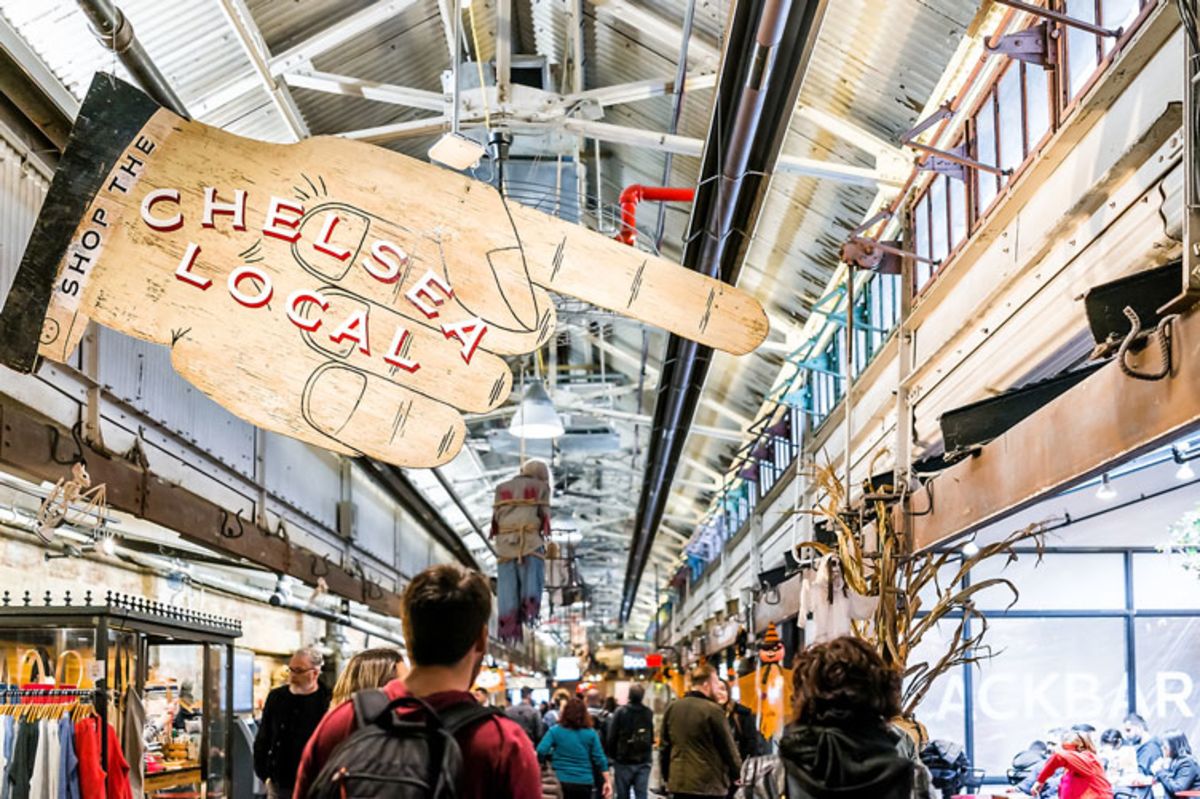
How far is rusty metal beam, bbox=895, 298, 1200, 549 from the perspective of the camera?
10.7 feet

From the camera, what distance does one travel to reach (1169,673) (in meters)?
13.3

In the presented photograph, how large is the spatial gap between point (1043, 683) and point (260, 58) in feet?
31.2

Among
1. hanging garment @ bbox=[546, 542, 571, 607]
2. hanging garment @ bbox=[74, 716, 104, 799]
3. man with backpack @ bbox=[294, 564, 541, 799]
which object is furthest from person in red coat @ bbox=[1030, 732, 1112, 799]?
man with backpack @ bbox=[294, 564, 541, 799]

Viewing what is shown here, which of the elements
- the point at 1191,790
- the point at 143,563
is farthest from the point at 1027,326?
the point at 143,563

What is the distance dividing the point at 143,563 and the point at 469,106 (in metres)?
4.30

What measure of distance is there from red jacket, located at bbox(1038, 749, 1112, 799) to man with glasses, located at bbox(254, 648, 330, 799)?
5107 mm

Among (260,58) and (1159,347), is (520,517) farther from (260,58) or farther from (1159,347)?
(1159,347)

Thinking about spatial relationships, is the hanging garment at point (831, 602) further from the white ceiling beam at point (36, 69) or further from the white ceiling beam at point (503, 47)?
the white ceiling beam at point (36, 69)

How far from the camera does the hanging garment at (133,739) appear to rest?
22.3 ft

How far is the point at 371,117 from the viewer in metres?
10.4

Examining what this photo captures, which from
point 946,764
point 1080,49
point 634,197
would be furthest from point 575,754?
point 1080,49

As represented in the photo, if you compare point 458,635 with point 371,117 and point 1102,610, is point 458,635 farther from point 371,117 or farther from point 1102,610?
point 1102,610

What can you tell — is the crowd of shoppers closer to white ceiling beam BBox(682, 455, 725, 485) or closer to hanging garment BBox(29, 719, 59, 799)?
hanging garment BBox(29, 719, 59, 799)

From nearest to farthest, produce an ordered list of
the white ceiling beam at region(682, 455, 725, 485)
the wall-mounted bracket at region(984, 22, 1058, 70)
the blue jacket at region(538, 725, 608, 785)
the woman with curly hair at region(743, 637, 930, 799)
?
the woman with curly hair at region(743, 637, 930, 799) → the wall-mounted bracket at region(984, 22, 1058, 70) → the blue jacket at region(538, 725, 608, 785) → the white ceiling beam at region(682, 455, 725, 485)
